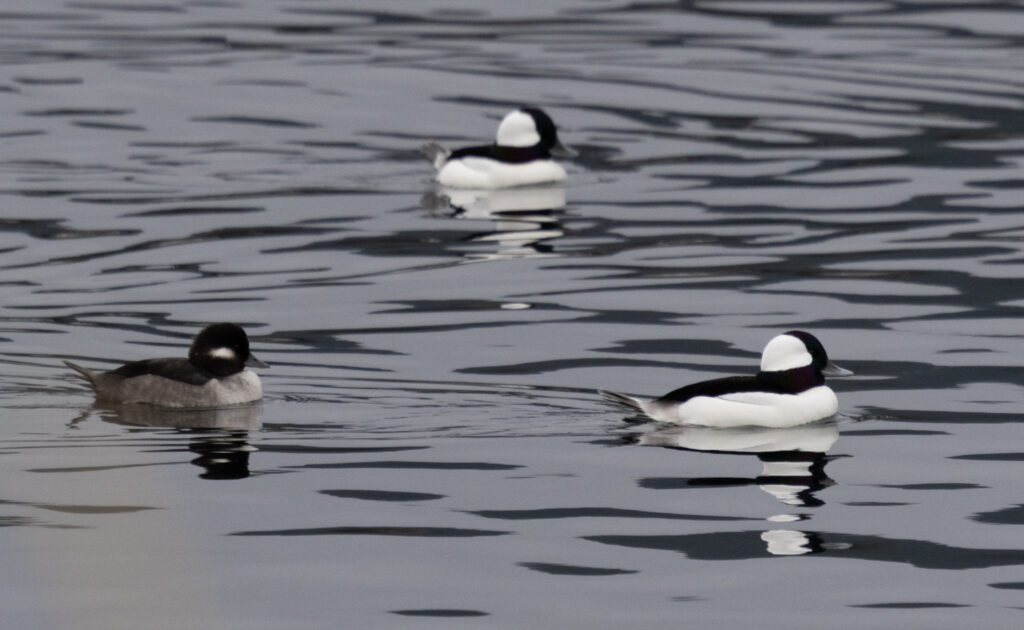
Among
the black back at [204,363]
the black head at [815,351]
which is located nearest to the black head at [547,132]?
the black back at [204,363]

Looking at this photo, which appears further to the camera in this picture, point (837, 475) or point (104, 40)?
point (104, 40)

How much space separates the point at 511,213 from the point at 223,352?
980 cm

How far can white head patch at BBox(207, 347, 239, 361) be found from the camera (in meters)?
13.2

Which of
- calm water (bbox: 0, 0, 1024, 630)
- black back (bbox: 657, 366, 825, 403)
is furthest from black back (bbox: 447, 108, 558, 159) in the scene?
black back (bbox: 657, 366, 825, 403)

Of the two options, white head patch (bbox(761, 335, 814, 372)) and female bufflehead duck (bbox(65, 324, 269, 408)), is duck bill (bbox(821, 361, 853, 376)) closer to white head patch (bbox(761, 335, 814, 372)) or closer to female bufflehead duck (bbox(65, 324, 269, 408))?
white head patch (bbox(761, 335, 814, 372))

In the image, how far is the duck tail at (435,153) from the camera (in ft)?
81.0

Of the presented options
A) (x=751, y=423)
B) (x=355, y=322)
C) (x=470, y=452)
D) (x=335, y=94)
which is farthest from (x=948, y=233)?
(x=335, y=94)

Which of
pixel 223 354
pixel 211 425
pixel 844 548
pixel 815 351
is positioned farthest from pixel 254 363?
pixel 844 548

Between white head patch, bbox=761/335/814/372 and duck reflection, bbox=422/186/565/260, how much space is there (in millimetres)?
6620

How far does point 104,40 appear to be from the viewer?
36.6 metres

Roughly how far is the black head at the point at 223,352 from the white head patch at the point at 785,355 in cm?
312

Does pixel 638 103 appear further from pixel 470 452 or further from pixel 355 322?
pixel 470 452

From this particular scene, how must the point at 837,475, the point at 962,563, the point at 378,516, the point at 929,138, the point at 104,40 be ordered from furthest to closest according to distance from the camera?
the point at 104,40
the point at 929,138
the point at 837,475
the point at 378,516
the point at 962,563

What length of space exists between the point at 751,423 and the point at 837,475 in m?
1.19
